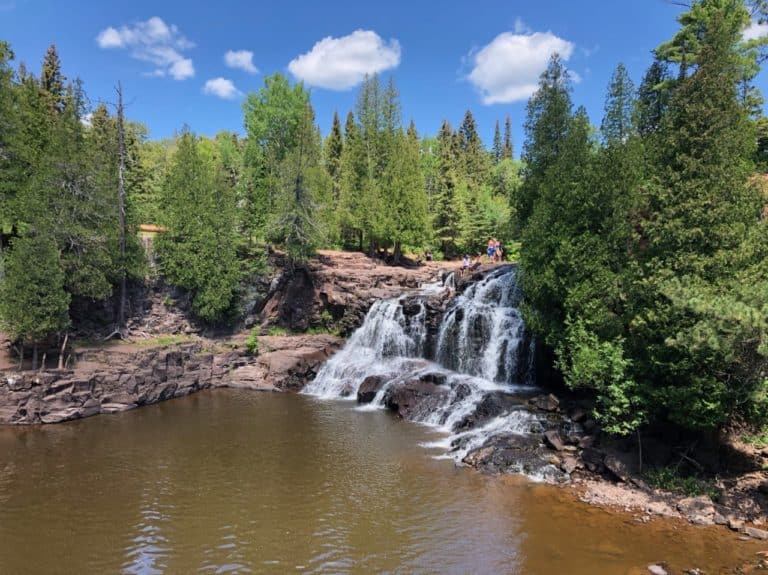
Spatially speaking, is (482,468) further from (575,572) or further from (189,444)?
(189,444)

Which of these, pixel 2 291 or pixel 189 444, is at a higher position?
pixel 2 291

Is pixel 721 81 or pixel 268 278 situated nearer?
pixel 721 81

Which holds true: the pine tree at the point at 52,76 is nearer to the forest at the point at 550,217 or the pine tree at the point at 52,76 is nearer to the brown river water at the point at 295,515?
the forest at the point at 550,217

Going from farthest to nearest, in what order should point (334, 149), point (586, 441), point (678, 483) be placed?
point (334, 149), point (586, 441), point (678, 483)

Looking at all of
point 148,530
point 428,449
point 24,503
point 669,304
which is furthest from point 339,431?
point 669,304

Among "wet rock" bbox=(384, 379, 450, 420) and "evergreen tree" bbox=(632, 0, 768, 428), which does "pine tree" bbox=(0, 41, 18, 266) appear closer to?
"wet rock" bbox=(384, 379, 450, 420)

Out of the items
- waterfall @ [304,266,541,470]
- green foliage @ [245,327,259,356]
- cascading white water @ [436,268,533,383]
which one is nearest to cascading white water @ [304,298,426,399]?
waterfall @ [304,266,541,470]

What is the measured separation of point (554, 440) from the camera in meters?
17.3

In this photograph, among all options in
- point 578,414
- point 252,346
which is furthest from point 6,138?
point 578,414

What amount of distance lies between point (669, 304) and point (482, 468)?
25.2 feet

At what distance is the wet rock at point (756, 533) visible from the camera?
39.4ft

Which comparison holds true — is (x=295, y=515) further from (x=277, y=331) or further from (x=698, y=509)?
(x=277, y=331)

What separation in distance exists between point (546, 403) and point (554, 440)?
10.1 ft

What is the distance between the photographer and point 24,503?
14.2m
